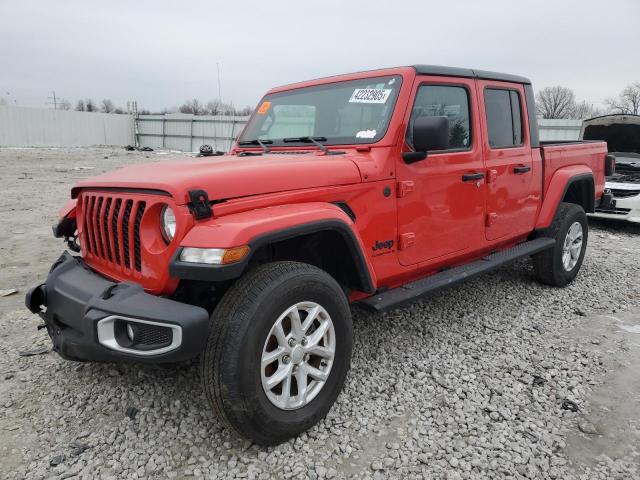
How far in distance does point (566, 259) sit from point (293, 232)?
3.72 m

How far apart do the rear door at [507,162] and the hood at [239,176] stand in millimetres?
1499

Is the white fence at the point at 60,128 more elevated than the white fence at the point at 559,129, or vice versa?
the white fence at the point at 60,128

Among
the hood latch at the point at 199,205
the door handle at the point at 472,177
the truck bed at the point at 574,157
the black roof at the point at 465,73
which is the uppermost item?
the black roof at the point at 465,73

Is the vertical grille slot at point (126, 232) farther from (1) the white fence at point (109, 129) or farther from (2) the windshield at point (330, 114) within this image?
(1) the white fence at point (109, 129)

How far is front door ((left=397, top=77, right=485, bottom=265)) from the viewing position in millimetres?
3158

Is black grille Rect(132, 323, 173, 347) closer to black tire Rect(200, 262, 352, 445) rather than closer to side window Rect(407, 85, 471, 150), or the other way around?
black tire Rect(200, 262, 352, 445)

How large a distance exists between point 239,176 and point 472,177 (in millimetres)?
1944

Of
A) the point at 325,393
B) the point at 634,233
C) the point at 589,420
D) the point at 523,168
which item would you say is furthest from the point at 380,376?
the point at 634,233

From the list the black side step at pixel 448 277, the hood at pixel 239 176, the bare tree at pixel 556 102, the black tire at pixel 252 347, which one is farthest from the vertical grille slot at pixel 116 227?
the bare tree at pixel 556 102

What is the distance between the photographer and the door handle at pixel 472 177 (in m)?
3.54

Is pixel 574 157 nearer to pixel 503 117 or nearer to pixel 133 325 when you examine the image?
pixel 503 117

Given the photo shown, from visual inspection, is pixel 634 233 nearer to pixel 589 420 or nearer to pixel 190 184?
pixel 589 420

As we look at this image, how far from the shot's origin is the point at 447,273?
3.60m

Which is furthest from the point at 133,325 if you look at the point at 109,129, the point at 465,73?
the point at 109,129
